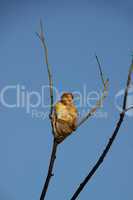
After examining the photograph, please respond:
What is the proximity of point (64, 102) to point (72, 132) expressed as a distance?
8 cm

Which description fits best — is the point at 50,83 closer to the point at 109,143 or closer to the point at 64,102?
the point at 64,102

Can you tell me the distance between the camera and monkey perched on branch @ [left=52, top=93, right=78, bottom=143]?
1.25 m

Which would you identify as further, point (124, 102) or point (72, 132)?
point (72, 132)

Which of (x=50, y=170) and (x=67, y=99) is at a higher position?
(x=67, y=99)

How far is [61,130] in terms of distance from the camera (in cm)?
124

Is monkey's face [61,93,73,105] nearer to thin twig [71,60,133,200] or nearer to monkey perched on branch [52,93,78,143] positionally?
monkey perched on branch [52,93,78,143]

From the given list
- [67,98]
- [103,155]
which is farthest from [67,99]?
[103,155]

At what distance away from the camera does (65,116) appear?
1.25 m

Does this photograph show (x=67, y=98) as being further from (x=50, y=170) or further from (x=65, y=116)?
(x=50, y=170)

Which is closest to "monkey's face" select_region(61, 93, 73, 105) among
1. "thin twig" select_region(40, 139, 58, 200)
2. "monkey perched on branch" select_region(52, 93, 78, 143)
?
"monkey perched on branch" select_region(52, 93, 78, 143)

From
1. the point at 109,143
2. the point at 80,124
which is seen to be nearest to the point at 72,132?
the point at 80,124

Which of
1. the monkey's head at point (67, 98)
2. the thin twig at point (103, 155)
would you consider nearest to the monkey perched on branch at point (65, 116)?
the monkey's head at point (67, 98)

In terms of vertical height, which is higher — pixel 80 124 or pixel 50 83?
pixel 50 83

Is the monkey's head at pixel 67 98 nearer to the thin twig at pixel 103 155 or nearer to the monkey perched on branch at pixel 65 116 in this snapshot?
the monkey perched on branch at pixel 65 116
